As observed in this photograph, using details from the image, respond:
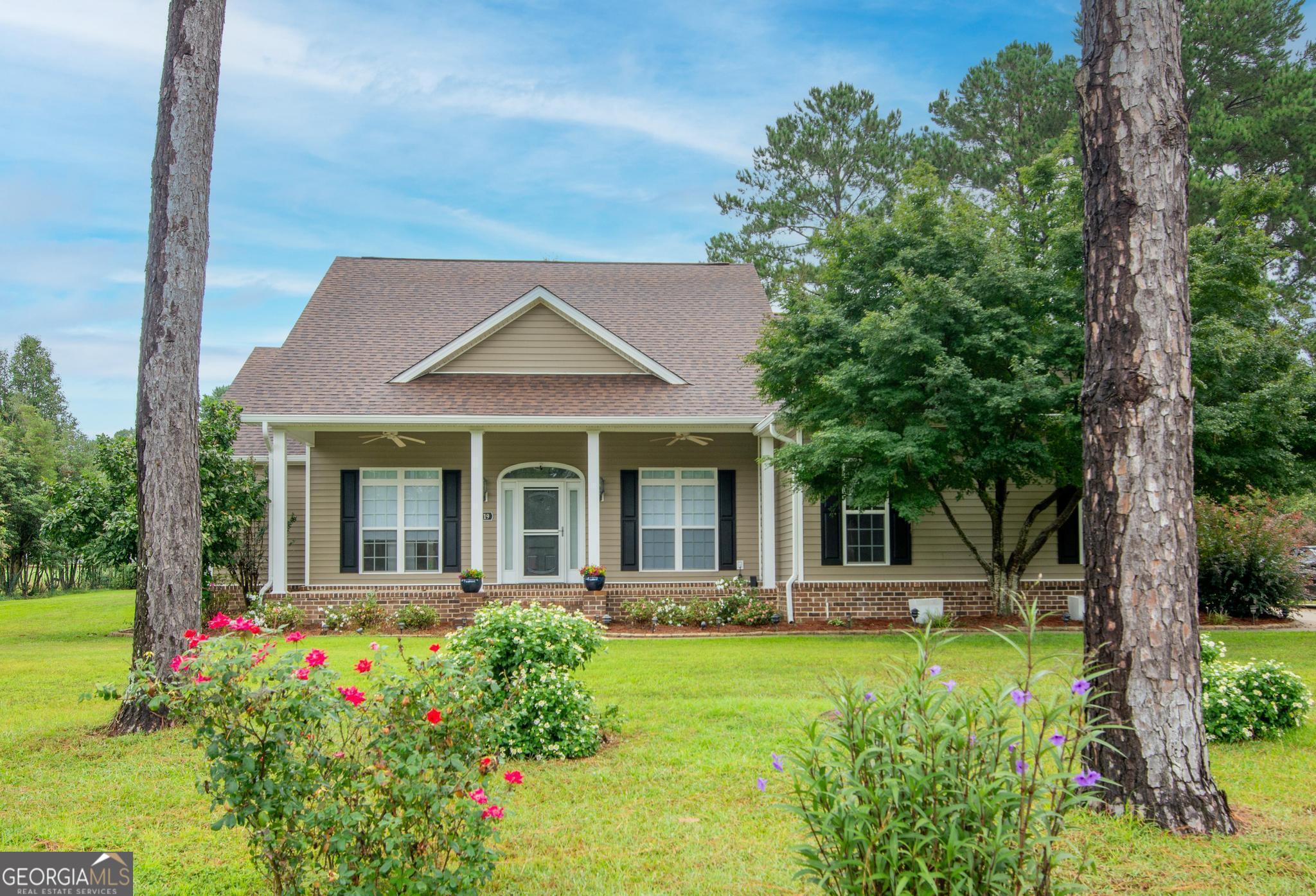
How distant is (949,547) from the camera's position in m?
16.3

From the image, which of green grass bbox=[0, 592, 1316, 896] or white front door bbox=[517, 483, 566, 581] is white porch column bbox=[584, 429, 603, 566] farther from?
green grass bbox=[0, 592, 1316, 896]

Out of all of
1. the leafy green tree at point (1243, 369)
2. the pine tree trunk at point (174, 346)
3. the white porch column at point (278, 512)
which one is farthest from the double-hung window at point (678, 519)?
the pine tree trunk at point (174, 346)

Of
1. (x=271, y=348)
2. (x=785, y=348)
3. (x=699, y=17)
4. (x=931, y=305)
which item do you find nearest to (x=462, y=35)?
(x=699, y=17)

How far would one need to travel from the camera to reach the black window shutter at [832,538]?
16047 mm

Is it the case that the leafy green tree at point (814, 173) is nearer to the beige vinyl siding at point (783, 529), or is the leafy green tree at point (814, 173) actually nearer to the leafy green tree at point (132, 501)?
the beige vinyl siding at point (783, 529)

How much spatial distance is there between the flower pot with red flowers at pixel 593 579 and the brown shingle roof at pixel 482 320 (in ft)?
8.04

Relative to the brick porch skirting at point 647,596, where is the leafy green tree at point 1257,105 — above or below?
above

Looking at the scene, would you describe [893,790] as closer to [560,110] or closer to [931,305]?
[931,305]

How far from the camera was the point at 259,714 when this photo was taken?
320cm

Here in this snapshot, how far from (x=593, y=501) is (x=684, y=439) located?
1.96 metres

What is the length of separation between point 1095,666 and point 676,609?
10597 mm

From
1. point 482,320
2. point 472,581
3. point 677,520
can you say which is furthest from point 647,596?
point 482,320

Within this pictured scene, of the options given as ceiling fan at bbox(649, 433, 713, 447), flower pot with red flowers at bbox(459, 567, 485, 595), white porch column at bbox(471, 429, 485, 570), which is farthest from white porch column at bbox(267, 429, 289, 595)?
ceiling fan at bbox(649, 433, 713, 447)

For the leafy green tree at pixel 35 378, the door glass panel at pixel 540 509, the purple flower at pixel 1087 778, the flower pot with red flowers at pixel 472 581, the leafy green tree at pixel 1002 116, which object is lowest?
the flower pot with red flowers at pixel 472 581
